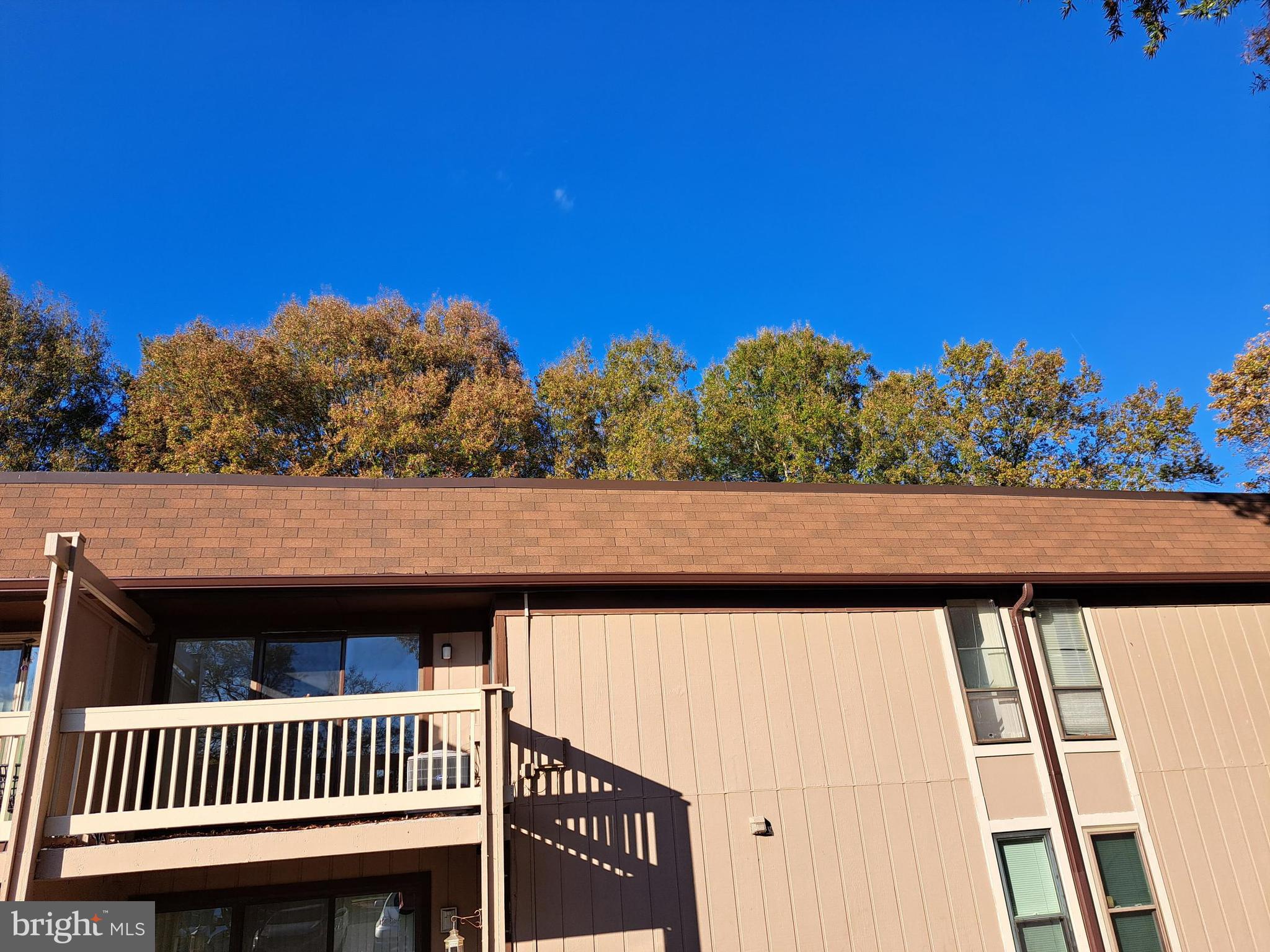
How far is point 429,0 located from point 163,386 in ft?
43.1

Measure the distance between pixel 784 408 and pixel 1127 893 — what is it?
1864cm

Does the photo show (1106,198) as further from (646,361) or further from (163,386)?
(163,386)

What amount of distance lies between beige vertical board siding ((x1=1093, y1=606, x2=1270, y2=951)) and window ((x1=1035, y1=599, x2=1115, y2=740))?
0.17m

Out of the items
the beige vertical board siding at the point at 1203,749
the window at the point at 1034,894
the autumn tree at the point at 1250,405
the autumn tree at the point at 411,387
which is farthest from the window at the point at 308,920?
the autumn tree at the point at 1250,405

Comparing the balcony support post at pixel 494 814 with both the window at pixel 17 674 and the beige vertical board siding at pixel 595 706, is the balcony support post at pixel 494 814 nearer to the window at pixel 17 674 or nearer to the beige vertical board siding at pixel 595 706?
the beige vertical board siding at pixel 595 706

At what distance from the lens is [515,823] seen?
6590 millimetres

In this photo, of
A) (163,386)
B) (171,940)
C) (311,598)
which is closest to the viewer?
(171,940)

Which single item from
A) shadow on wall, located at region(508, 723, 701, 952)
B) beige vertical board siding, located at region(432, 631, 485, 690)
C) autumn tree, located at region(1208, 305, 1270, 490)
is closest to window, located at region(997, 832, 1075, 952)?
shadow on wall, located at region(508, 723, 701, 952)

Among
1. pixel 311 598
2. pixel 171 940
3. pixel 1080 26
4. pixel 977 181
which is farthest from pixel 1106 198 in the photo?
pixel 171 940

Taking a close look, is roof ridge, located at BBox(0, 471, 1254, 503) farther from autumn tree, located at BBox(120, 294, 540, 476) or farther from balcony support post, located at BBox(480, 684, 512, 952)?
autumn tree, located at BBox(120, 294, 540, 476)

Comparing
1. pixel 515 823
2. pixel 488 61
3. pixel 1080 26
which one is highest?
pixel 488 61

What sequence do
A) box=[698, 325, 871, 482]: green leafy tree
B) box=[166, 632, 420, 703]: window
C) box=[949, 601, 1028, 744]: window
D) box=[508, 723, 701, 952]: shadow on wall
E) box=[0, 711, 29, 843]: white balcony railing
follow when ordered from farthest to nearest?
box=[698, 325, 871, 482]: green leafy tree < box=[949, 601, 1028, 744]: window < box=[166, 632, 420, 703]: window < box=[508, 723, 701, 952]: shadow on wall < box=[0, 711, 29, 843]: white balcony railing

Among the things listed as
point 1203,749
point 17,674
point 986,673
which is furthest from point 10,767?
point 1203,749

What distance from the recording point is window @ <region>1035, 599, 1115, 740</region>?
7.98 meters
